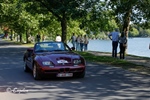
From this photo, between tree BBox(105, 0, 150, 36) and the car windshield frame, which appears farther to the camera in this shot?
tree BBox(105, 0, 150, 36)

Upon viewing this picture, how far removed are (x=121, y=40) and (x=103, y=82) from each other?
8.95 metres

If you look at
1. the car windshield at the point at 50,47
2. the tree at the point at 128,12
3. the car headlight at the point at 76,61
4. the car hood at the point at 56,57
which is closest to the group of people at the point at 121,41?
the tree at the point at 128,12

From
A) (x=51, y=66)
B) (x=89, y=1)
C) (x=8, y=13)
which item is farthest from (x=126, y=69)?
(x=8, y=13)

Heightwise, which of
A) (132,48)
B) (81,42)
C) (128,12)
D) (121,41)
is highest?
(128,12)

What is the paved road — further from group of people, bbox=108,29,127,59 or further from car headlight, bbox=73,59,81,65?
group of people, bbox=108,29,127,59

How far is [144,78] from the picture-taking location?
1064 cm

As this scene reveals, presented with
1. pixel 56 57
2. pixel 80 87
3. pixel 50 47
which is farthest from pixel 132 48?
pixel 80 87

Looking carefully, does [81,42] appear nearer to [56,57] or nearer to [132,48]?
[132,48]

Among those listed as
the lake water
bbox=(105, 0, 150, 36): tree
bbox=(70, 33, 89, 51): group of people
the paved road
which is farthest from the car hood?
the lake water

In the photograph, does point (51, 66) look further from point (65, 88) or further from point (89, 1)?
point (89, 1)

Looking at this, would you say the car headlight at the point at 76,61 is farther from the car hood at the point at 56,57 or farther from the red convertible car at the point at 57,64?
the car hood at the point at 56,57

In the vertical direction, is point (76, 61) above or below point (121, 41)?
below

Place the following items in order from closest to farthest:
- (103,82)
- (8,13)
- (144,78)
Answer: (103,82)
(144,78)
(8,13)

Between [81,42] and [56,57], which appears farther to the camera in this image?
[81,42]
